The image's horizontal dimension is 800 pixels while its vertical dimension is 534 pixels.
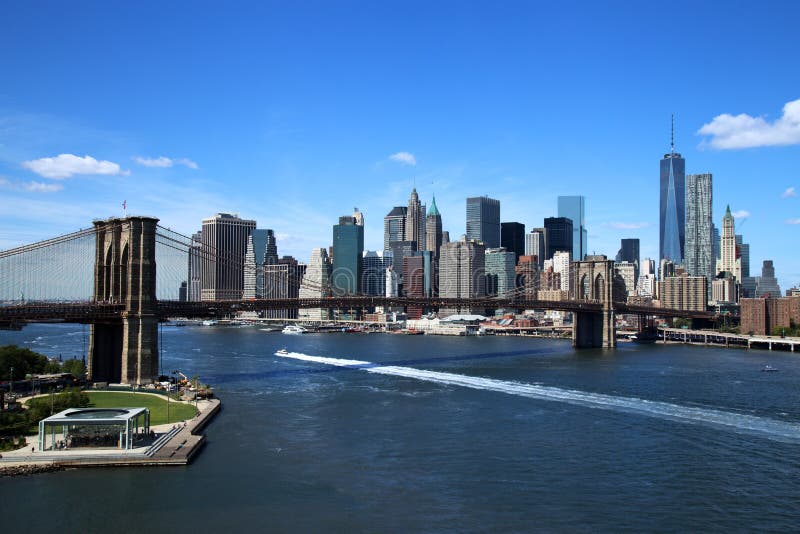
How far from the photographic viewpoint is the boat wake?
3481 cm

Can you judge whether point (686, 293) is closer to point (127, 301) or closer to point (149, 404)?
point (127, 301)

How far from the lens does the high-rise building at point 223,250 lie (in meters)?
168

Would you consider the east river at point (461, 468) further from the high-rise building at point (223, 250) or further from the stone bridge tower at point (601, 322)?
the high-rise building at point (223, 250)

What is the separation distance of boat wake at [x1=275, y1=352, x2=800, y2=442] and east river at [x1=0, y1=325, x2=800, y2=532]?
0.17m

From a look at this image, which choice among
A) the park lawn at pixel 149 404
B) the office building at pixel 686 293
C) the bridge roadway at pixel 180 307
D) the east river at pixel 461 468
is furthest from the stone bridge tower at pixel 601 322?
the office building at pixel 686 293

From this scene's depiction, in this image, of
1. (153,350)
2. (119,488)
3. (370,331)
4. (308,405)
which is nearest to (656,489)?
(119,488)

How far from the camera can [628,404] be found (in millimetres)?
41844

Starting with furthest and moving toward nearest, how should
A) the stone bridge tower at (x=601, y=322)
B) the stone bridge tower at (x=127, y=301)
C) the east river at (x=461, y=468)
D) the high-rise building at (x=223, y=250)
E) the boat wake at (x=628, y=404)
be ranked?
1. the high-rise building at (x=223, y=250)
2. the stone bridge tower at (x=601, y=322)
3. the stone bridge tower at (x=127, y=301)
4. the boat wake at (x=628, y=404)
5. the east river at (x=461, y=468)

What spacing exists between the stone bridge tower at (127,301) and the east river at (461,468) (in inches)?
225

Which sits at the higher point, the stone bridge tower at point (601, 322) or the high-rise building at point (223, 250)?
the high-rise building at point (223, 250)

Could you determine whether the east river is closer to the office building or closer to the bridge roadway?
the bridge roadway

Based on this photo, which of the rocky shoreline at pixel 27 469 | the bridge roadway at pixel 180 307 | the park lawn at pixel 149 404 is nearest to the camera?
the rocky shoreline at pixel 27 469

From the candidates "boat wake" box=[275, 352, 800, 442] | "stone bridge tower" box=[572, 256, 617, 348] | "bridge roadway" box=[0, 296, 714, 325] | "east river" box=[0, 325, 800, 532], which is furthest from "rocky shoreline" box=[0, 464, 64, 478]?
"stone bridge tower" box=[572, 256, 617, 348]

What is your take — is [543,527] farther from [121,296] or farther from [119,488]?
[121,296]
